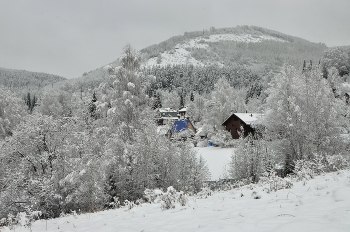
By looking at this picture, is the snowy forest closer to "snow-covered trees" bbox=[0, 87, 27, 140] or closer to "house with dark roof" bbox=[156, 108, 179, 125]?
"snow-covered trees" bbox=[0, 87, 27, 140]

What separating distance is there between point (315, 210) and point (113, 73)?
1618cm

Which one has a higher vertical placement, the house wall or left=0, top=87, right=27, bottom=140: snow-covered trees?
left=0, top=87, right=27, bottom=140: snow-covered trees

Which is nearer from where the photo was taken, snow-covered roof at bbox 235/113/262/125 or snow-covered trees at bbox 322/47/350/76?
snow-covered roof at bbox 235/113/262/125

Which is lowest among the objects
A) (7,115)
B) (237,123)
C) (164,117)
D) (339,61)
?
(237,123)

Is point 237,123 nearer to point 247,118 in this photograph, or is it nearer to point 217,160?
point 247,118

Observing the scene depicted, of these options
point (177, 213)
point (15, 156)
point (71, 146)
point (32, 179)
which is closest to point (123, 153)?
point (71, 146)

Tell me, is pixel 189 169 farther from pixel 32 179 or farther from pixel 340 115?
pixel 340 115

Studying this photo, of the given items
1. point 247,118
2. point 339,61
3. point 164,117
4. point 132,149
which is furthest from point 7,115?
point 339,61

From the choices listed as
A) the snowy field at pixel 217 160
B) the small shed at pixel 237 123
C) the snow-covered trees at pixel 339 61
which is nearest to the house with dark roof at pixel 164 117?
the snowy field at pixel 217 160

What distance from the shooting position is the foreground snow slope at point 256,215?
3.75 meters

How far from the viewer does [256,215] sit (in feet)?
15.0

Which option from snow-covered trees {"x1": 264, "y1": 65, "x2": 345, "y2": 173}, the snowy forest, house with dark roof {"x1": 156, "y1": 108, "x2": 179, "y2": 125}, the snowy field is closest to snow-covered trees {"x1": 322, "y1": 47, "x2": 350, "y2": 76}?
house with dark roof {"x1": 156, "y1": 108, "x2": 179, "y2": 125}

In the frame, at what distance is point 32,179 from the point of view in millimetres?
13141

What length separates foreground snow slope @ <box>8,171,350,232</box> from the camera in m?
3.75
